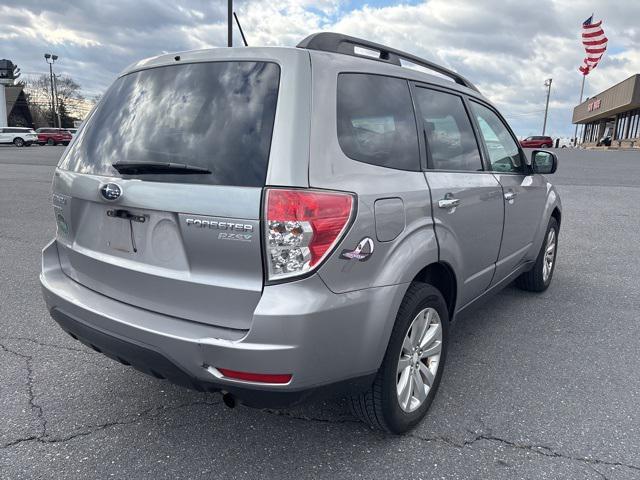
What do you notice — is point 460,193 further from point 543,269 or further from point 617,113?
point 617,113

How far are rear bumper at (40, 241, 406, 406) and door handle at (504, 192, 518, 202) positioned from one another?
1630 mm

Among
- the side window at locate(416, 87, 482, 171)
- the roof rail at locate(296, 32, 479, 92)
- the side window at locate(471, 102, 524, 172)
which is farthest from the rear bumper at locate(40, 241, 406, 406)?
the side window at locate(471, 102, 524, 172)

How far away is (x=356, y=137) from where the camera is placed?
92.4 inches

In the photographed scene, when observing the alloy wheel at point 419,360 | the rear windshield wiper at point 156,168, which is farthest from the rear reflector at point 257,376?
the rear windshield wiper at point 156,168

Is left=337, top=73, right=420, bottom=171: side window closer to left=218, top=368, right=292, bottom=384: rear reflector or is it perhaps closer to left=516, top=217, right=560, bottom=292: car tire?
left=218, top=368, right=292, bottom=384: rear reflector

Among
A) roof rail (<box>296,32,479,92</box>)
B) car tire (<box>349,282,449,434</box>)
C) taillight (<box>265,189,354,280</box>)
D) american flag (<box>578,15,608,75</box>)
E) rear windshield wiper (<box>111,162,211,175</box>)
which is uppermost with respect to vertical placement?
american flag (<box>578,15,608,75</box>)

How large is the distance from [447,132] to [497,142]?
886 millimetres

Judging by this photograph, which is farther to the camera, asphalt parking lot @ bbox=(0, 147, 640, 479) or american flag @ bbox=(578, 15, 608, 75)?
american flag @ bbox=(578, 15, 608, 75)

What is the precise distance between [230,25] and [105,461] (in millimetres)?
11171

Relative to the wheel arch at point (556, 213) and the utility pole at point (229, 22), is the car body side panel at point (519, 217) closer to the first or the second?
the wheel arch at point (556, 213)

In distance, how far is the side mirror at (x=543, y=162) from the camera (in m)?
4.26

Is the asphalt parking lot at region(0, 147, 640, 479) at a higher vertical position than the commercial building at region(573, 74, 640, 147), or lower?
lower

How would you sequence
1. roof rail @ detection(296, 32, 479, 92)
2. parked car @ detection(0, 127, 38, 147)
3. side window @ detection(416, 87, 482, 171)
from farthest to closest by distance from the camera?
parked car @ detection(0, 127, 38, 147) → side window @ detection(416, 87, 482, 171) → roof rail @ detection(296, 32, 479, 92)

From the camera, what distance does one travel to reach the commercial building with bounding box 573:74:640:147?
4574 centimetres
